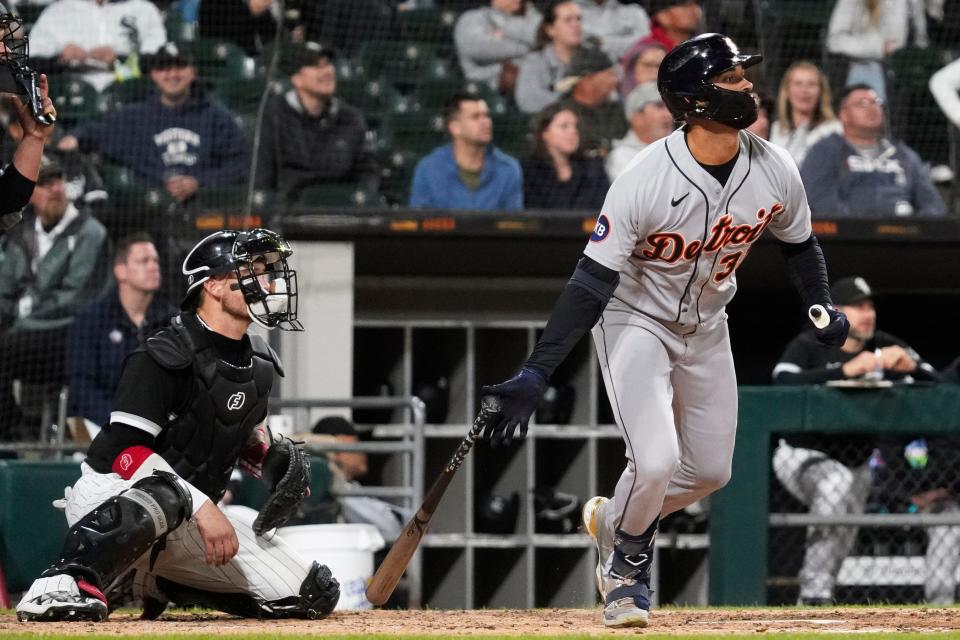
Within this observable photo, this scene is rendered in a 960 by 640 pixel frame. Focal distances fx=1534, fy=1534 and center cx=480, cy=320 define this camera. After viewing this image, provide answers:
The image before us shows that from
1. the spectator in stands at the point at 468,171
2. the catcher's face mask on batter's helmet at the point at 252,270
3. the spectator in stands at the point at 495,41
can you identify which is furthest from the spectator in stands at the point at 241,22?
the catcher's face mask on batter's helmet at the point at 252,270

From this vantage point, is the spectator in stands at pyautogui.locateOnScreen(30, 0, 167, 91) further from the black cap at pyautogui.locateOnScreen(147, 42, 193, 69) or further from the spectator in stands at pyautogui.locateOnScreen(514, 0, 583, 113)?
the spectator in stands at pyautogui.locateOnScreen(514, 0, 583, 113)

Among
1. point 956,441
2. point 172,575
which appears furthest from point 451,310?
point 172,575

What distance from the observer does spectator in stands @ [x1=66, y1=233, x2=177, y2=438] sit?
25.5 ft

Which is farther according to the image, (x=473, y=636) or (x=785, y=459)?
(x=785, y=459)

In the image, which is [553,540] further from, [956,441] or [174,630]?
[174,630]

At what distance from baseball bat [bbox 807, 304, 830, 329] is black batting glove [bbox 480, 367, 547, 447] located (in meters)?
0.91

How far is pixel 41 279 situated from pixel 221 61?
183 centimetres

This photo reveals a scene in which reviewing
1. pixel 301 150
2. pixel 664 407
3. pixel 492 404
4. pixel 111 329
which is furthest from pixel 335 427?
pixel 492 404

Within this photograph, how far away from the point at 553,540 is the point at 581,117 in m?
2.41

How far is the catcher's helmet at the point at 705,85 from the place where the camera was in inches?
162

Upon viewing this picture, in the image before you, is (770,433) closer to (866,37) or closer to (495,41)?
(495,41)

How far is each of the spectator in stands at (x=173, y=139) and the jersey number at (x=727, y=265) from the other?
15.3 ft

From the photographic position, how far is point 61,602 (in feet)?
13.3

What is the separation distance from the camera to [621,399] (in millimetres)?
4184
